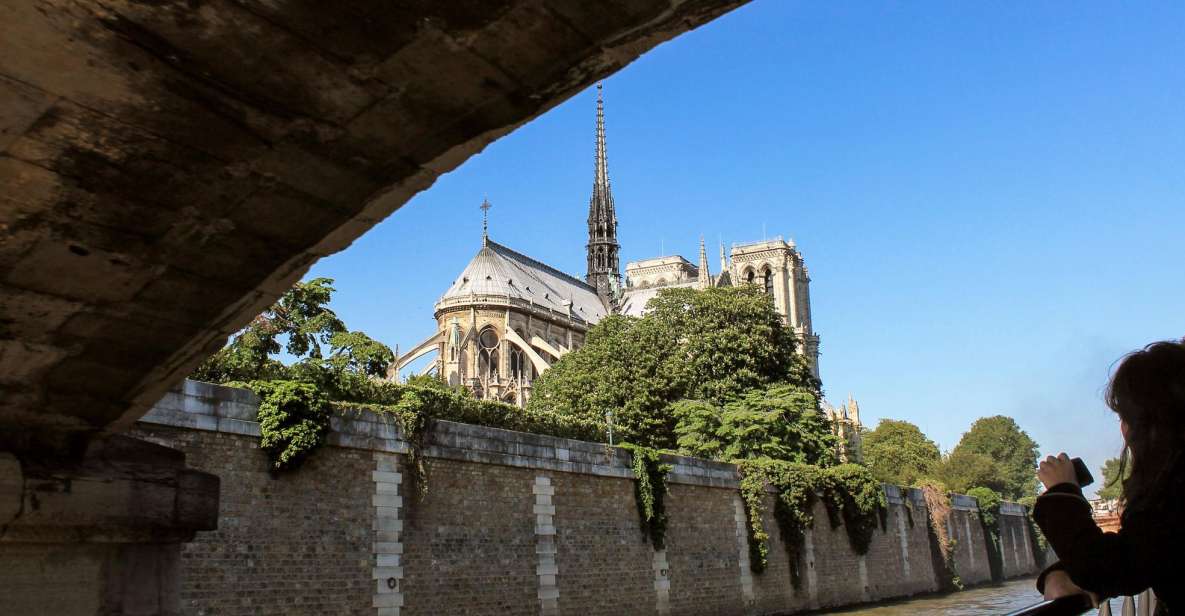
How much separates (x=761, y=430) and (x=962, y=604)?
721cm

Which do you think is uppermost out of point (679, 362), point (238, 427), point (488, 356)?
point (488, 356)

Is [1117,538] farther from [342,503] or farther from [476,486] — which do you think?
[476,486]

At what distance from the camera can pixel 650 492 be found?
1936 cm

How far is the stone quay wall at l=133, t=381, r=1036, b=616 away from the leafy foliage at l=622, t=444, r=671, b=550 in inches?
7.6

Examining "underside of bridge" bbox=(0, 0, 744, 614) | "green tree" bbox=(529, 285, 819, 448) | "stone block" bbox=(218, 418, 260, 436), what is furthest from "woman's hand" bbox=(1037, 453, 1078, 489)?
"green tree" bbox=(529, 285, 819, 448)

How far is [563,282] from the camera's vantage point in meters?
77.6

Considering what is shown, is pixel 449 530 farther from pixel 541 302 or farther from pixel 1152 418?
pixel 541 302

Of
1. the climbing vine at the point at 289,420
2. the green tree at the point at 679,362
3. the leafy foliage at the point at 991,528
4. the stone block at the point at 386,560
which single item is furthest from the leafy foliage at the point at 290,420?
the leafy foliage at the point at 991,528

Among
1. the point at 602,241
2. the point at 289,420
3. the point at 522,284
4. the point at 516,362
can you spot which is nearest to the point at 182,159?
the point at 289,420

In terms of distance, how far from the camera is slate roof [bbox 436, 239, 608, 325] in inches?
2566

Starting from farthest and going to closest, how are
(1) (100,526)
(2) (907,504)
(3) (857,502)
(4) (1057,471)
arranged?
(2) (907,504)
(3) (857,502)
(1) (100,526)
(4) (1057,471)

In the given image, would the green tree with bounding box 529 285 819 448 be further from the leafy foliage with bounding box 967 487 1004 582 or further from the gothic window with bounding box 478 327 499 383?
the gothic window with bounding box 478 327 499 383

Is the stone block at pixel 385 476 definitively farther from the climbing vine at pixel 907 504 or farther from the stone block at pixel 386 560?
the climbing vine at pixel 907 504

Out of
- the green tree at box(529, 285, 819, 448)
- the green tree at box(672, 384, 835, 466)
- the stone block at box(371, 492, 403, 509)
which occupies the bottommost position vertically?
the stone block at box(371, 492, 403, 509)
